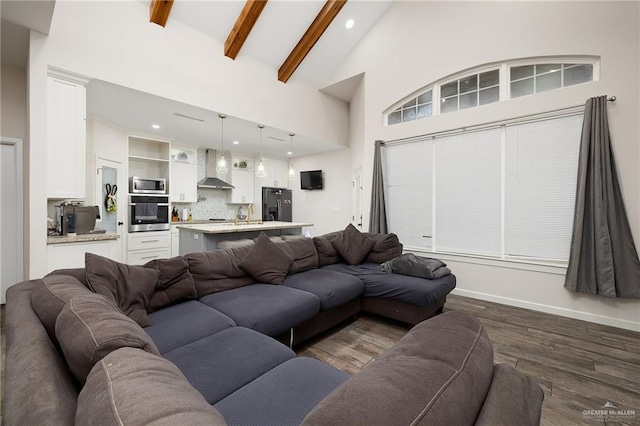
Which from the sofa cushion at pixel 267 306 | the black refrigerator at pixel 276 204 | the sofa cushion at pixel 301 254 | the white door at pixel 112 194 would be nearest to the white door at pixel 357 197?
the black refrigerator at pixel 276 204

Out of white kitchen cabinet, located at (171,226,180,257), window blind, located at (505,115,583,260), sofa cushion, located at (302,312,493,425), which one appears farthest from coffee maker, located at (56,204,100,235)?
window blind, located at (505,115,583,260)

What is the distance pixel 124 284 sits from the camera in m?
1.83

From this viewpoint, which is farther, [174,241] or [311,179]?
[311,179]

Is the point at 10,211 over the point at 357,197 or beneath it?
beneath

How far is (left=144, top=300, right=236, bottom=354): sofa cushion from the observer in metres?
1.58

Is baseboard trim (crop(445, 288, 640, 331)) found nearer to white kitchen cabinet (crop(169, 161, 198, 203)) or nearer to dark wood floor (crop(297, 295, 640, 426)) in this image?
dark wood floor (crop(297, 295, 640, 426))

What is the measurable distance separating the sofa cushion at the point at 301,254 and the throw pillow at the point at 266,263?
0.25 m

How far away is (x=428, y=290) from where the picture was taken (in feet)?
8.87

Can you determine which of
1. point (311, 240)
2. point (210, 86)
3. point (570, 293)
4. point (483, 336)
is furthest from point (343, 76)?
point (483, 336)

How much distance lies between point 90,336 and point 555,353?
3.36m

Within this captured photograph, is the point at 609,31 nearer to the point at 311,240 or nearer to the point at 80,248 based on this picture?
the point at 311,240

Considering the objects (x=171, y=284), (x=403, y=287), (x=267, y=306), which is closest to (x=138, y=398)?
(x=267, y=306)

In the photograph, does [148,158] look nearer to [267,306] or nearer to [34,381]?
[267,306]

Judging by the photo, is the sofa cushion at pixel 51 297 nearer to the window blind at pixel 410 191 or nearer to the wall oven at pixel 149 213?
the wall oven at pixel 149 213
